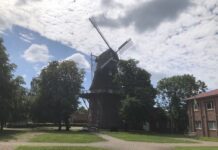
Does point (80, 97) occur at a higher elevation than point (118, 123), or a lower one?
higher

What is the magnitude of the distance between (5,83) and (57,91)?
14981mm

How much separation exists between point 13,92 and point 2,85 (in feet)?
12.9

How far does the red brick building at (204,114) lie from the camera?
50000mm

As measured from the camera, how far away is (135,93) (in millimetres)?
61812

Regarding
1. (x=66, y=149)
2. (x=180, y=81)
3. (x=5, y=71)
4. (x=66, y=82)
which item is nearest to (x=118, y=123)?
(x=66, y=82)

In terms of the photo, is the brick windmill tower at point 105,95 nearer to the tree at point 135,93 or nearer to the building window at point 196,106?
the tree at point 135,93

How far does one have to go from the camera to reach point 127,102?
195 feet

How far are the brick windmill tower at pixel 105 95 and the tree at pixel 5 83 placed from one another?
19.2 metres

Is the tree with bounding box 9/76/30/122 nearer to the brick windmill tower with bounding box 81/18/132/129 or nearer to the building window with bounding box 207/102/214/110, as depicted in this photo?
the brick windmill tower with bounding box 81/18/132/129

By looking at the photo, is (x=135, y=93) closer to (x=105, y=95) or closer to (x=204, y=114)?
(x=105, y=95)

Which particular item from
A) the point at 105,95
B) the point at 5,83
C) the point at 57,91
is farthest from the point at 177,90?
the point at 5,83

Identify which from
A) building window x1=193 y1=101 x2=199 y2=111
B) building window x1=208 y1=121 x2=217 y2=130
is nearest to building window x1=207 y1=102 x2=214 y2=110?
A: building window x1=208 y1=121 x2=217 y2=130

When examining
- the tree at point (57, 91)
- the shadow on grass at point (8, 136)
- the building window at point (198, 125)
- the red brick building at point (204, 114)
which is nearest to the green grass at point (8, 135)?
the shadow on grass at point (8, 136)

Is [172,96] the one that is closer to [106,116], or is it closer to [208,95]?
[106,116]
